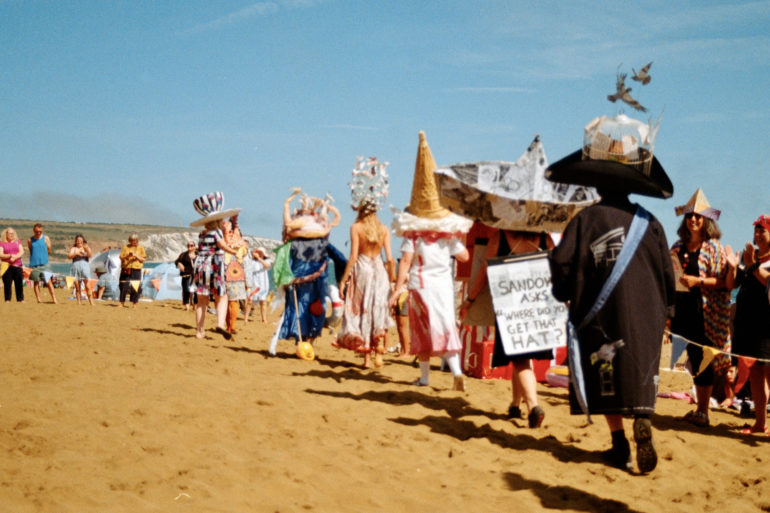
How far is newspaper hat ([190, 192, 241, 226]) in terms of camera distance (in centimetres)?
1150

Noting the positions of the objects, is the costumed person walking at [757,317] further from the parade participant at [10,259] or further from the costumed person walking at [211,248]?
the parade participant at [10,259]

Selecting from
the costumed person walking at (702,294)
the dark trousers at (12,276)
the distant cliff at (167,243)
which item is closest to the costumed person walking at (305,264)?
the costumed person walking at (702,294)

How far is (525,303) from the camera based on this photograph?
6.07 m

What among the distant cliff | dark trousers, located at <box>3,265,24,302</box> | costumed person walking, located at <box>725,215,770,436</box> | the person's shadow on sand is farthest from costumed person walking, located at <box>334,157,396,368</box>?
the distant cliff

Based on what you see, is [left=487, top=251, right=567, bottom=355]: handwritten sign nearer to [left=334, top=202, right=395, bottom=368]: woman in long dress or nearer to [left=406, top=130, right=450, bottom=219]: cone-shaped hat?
[left=406, top=130, right=450, bottom=219]: cone-shaped hat

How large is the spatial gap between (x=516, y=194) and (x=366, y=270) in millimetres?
3662

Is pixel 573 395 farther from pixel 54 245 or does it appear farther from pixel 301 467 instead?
pixel 54 245

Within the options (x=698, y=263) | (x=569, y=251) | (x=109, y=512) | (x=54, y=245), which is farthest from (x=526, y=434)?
(x=54, y=245)

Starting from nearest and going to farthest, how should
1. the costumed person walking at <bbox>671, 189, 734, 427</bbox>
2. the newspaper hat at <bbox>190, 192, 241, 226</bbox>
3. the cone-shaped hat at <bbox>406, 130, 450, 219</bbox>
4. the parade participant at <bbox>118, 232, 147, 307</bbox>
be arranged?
the costumed person walking at <bbox>671, 189, 734, 427</bbox> → the cone-shaped hat at <bbox>406, 130, 450, 219</bbox> → the newspaper hat at <bbox>190, 192, 241, 226</bbox> → the parade participant at <bbox>118, 232, 147, 307</bbox>

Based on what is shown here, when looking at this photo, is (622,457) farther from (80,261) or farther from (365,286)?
(80,261)

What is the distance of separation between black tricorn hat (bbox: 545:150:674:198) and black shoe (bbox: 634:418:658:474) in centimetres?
153

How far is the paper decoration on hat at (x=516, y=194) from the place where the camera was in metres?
6.15

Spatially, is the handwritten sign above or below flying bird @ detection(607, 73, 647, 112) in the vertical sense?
below

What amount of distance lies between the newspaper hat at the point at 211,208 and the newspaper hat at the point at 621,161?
724 cm
